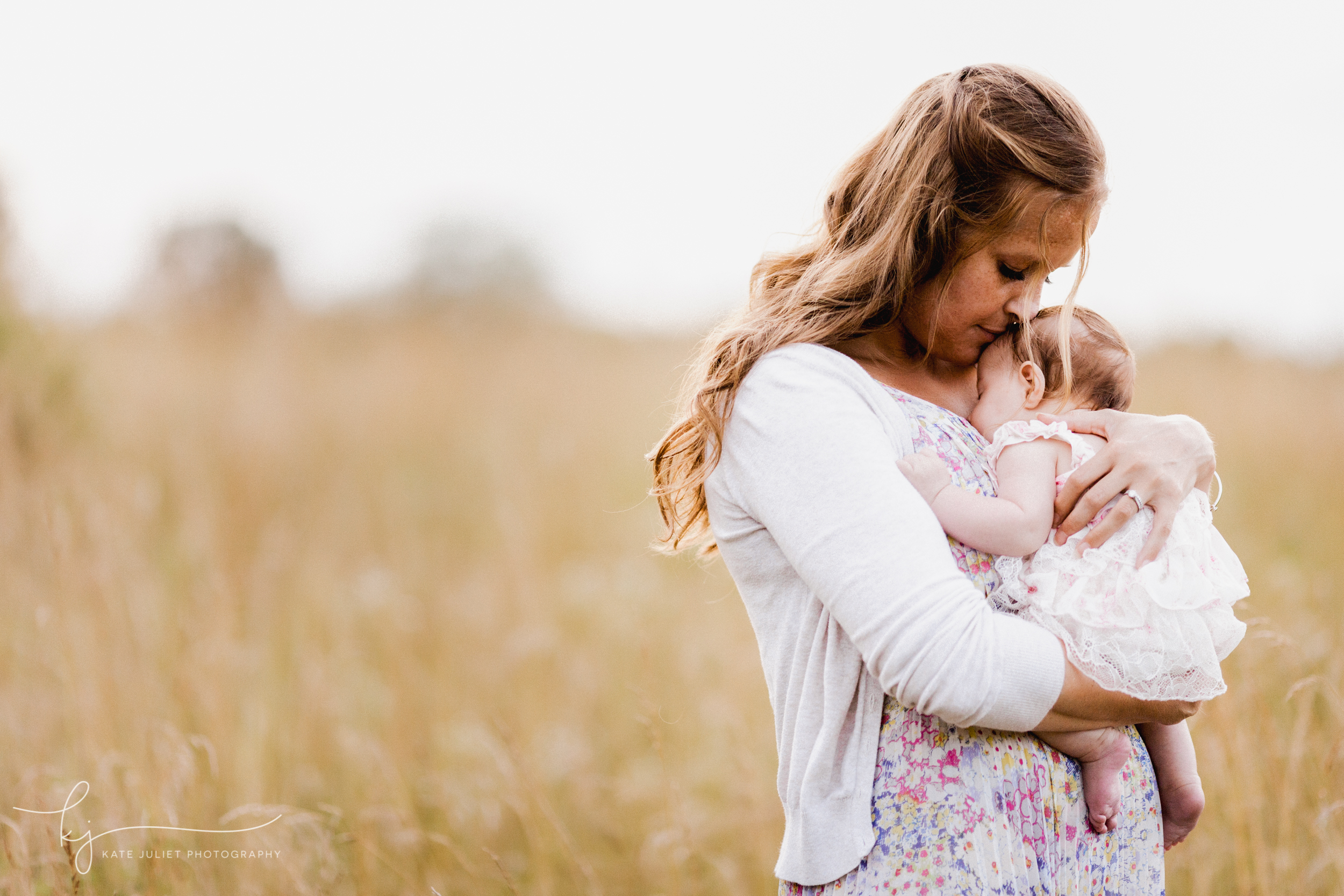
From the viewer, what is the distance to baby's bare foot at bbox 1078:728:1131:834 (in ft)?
3.67

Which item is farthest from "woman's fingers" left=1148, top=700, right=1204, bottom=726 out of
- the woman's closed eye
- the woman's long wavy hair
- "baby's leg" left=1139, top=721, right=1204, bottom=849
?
the woman's closed eye

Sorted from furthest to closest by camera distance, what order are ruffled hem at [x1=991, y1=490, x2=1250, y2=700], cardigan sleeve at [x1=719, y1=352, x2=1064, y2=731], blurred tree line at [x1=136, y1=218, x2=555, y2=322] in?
blurred tree line at [x1=136, y1=218, x2=555, y2=322] < ruffled hem at [x1=991, y1=490, x2=1250, y2=700] < cardigan sleeve at [x1=719, y1=352, x2=1064, y2=731]

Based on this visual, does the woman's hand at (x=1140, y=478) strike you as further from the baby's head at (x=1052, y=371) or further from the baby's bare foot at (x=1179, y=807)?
the baby's bare foot at (x=1179, y=807)

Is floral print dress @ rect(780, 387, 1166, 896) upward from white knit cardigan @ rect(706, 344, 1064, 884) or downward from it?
downward

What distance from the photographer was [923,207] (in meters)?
1.23

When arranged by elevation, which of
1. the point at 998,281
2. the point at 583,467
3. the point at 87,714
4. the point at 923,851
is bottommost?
the point at 583,467

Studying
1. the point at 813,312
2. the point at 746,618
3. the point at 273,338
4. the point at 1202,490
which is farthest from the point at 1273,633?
the point at 273,338

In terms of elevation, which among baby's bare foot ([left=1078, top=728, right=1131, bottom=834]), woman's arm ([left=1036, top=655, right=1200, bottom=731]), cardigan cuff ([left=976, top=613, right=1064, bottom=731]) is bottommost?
baby's bare foot ([left=1078, top=728, right=1131, bottom=834])

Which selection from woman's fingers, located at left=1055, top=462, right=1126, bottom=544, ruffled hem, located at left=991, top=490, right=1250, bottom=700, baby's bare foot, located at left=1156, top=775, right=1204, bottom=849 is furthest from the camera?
baby's bare foot, located at left=1156, top=775, right=1204, bottom=849

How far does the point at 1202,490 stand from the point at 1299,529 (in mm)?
2771

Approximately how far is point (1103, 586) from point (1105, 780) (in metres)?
0.25

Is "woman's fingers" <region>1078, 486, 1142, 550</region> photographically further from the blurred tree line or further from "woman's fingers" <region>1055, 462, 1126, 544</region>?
the blurred tree line

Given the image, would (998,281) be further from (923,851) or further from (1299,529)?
(1299,529)

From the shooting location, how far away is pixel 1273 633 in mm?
1508
